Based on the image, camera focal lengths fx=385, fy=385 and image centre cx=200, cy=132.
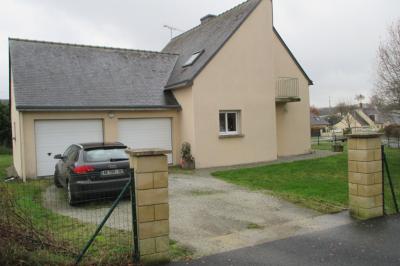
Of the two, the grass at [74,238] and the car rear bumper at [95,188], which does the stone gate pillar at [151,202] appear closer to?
the grass at [74,238]

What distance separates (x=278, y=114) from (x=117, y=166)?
42.5 feet

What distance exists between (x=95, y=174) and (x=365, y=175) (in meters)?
6.08

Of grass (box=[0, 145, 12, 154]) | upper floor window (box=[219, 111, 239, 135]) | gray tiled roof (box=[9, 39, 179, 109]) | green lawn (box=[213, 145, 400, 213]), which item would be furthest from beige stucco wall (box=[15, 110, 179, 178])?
grass (box=[0, 145, 12, 154])

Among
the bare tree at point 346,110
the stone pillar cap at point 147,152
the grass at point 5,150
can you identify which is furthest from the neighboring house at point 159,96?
the bare tree at point 346,110

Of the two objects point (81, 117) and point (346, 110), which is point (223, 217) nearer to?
point (81, 117)

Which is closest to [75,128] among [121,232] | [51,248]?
[121,232]

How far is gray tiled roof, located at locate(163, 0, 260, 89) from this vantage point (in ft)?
56.0

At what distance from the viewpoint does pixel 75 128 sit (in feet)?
50.7

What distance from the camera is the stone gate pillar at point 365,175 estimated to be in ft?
26.0

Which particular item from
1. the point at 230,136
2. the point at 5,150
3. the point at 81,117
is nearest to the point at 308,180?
the point at 230,136

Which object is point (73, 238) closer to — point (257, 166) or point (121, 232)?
point (121, 232)

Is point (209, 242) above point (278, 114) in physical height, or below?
below

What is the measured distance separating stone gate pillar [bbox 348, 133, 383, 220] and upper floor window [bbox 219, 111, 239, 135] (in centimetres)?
971

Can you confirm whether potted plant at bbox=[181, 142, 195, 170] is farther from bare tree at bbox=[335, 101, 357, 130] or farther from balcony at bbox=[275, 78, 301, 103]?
bare tree at bbox=[335, 101, 357, 130]
